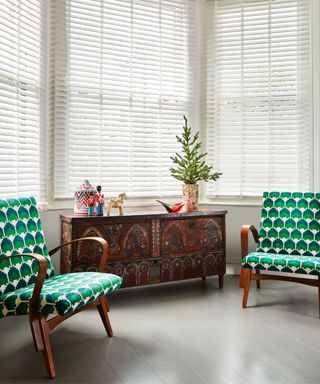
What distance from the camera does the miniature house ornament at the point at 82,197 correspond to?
3.78 metres

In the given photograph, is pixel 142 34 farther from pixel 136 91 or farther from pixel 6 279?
pixel 6 279

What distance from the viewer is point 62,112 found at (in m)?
4.10

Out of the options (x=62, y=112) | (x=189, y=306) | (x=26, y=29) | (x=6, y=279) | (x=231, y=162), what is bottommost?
(x=189, y=306)

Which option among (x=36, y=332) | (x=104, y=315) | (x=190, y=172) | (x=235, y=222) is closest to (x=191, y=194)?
(x=190, y=172)

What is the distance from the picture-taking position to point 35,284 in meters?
2.38

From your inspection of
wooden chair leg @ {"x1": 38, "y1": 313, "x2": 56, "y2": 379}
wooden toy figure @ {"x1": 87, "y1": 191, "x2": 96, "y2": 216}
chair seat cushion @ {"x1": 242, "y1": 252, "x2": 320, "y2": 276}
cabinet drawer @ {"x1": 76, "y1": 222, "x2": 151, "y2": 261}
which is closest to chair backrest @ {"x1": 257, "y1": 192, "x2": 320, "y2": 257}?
chair seat cushion @ {"x1": 242, "y1": 252, "x2": 320, "y2": 276}

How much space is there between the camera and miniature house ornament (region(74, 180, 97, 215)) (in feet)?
12.4

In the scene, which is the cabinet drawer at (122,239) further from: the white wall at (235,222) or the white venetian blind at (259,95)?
the white venetian blind at (259,95)

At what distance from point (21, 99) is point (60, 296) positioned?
6.65 ft

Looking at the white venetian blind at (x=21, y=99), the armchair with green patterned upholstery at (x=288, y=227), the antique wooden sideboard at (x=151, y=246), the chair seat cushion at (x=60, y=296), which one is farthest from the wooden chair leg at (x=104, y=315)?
the armchair with green patterned upholstery at (x=288, y=227)

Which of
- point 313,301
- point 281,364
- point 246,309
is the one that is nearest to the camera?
point 281,364

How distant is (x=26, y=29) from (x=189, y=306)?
279 centimetres

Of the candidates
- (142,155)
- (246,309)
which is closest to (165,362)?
(246,309)

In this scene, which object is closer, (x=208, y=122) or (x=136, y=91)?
(x=136, y=91)
